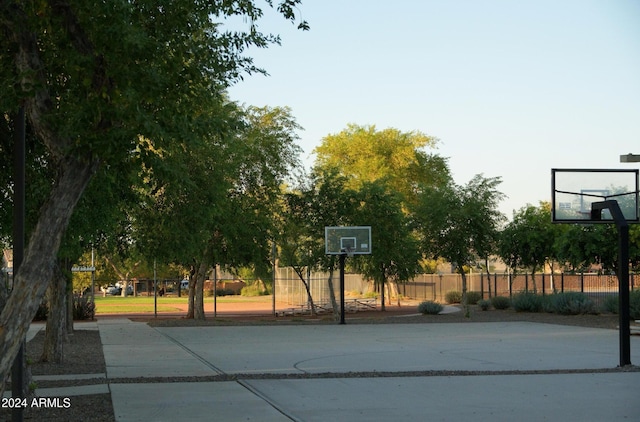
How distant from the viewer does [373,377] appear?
16.8 m

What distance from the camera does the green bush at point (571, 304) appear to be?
134 ft

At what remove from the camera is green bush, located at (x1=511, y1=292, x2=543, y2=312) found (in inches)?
1732

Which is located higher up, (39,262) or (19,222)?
(19,222)

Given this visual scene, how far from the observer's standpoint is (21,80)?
10.8 m

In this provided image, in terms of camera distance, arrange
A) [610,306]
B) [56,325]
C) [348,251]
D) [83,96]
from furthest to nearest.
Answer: [610,306], [348,251], [56,325], [83,96]

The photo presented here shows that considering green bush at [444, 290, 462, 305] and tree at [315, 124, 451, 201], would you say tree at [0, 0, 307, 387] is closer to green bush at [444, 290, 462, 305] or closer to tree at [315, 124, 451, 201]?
green bush at [444, 290, 462, 305]

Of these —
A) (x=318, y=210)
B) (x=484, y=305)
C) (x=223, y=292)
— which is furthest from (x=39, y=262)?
(x=223, y=292)

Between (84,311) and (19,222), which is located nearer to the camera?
(19,222)

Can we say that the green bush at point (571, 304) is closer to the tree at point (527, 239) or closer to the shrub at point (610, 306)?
the shrub at point (610, 306)

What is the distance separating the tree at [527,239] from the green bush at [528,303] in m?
2.70

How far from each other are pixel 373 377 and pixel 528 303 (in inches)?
1140

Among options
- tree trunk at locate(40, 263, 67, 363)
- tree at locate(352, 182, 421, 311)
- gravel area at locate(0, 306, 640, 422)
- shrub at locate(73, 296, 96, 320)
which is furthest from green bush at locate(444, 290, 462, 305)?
tree trunk at locate(40, 263, 67, 363)

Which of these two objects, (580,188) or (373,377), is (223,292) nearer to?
(580,188)

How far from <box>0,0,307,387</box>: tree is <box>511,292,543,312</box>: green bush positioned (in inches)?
1336
